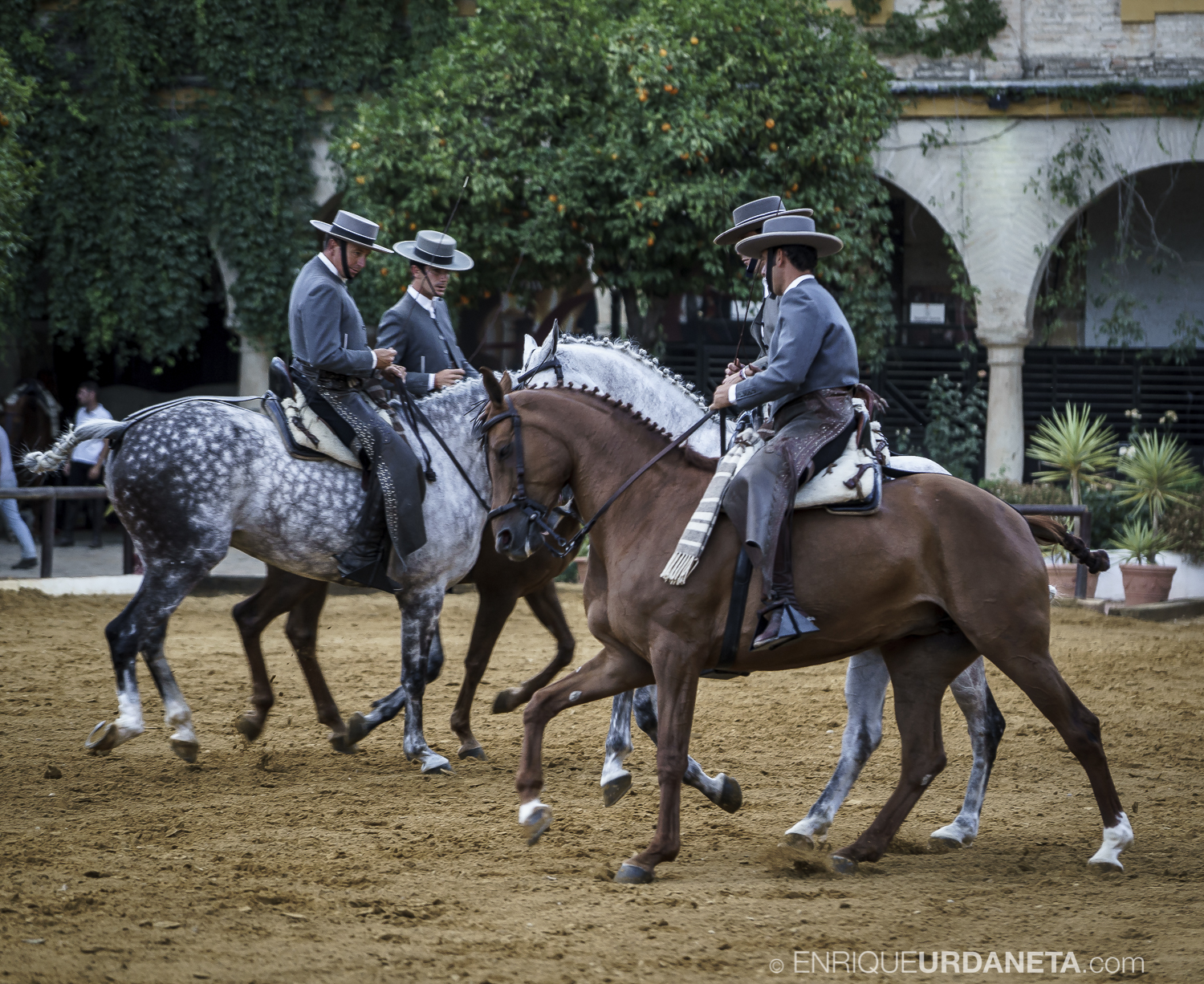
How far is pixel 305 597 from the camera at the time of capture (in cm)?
775

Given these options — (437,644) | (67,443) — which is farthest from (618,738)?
(67,443)

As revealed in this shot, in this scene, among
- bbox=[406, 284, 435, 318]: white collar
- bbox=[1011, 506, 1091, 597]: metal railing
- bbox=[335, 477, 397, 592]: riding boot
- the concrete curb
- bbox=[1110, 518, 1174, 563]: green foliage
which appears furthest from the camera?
bbox=[1110, 518, 1174, 563]: green foliage

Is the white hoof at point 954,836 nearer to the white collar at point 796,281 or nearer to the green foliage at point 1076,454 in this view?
the white collar at point 796,281

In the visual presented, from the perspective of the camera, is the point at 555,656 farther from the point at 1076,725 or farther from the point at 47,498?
the point at 47,498

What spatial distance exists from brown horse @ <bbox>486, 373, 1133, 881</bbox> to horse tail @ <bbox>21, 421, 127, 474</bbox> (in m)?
2.68

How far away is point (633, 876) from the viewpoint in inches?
191

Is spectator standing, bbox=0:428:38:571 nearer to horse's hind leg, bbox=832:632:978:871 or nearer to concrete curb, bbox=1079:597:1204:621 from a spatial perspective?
horse's hind leg, bbox=832:632:978:871

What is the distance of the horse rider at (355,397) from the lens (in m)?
6.98

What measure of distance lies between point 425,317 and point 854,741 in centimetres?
386

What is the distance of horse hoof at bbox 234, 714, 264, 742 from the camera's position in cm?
732

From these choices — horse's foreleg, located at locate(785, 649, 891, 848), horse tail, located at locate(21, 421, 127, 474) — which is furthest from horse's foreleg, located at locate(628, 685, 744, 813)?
horse tail, located at locate(21, 421, 127, 474)

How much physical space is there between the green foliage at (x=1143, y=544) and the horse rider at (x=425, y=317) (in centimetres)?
871

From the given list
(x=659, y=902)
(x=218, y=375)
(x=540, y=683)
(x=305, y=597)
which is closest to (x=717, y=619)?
(x=659, y=902)

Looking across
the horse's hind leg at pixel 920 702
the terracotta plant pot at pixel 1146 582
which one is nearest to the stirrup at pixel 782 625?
the horse's hind leg at pixel 920 702
